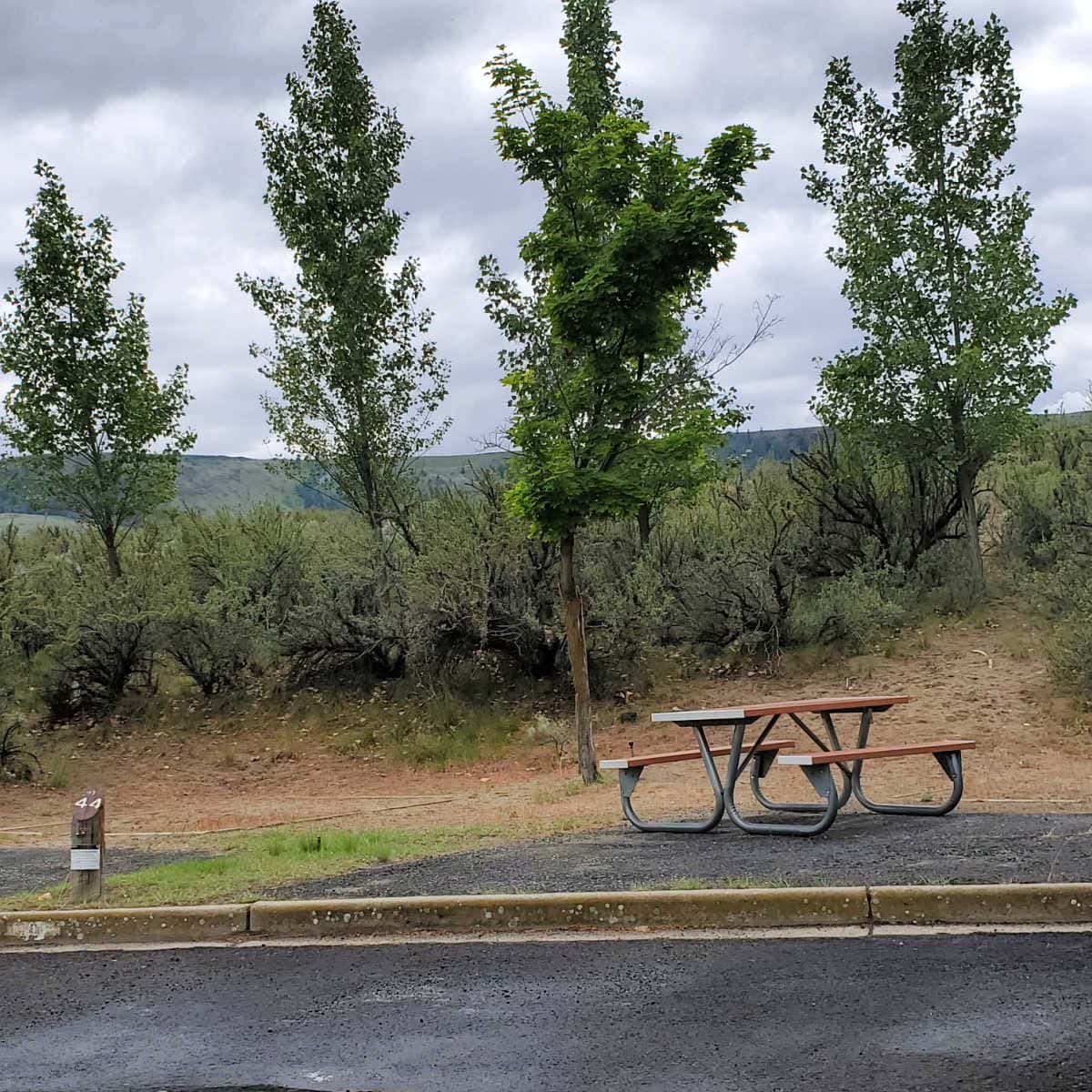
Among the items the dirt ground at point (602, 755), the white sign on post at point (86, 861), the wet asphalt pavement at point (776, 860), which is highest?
the white sign on post at point (86, 861)

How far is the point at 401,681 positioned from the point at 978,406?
1128 centimetres

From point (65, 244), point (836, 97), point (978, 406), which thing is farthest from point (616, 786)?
point (836, 97)

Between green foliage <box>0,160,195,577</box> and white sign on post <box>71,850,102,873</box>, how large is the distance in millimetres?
15193

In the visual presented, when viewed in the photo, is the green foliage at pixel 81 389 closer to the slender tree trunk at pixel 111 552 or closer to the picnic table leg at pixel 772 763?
the slender tree trunk at pixel 111 552

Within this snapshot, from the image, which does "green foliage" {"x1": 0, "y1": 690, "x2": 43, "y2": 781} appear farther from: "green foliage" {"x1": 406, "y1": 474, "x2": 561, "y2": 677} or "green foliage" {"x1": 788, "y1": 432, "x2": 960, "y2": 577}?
"green foliage" {"x1": 788, "y1": 432, "x2": 960, "y2": 577}

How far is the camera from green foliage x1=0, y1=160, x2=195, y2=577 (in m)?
20.9

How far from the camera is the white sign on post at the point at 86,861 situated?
289 inches

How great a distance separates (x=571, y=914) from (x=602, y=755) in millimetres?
10816

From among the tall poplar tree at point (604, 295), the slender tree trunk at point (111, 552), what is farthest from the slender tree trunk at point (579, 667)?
the slender tree trunk at point (111, 552)

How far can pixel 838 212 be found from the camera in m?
23.3

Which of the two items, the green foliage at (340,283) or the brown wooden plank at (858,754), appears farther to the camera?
the green foliage at (340,283)

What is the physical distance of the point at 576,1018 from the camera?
4.74 meters

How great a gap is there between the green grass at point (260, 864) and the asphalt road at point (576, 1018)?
4.04 feet

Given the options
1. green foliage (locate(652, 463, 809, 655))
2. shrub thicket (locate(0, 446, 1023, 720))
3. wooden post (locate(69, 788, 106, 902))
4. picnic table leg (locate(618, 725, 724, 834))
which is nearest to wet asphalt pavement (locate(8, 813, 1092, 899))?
picnic table leg (locate(618, 725, 724, 834))
